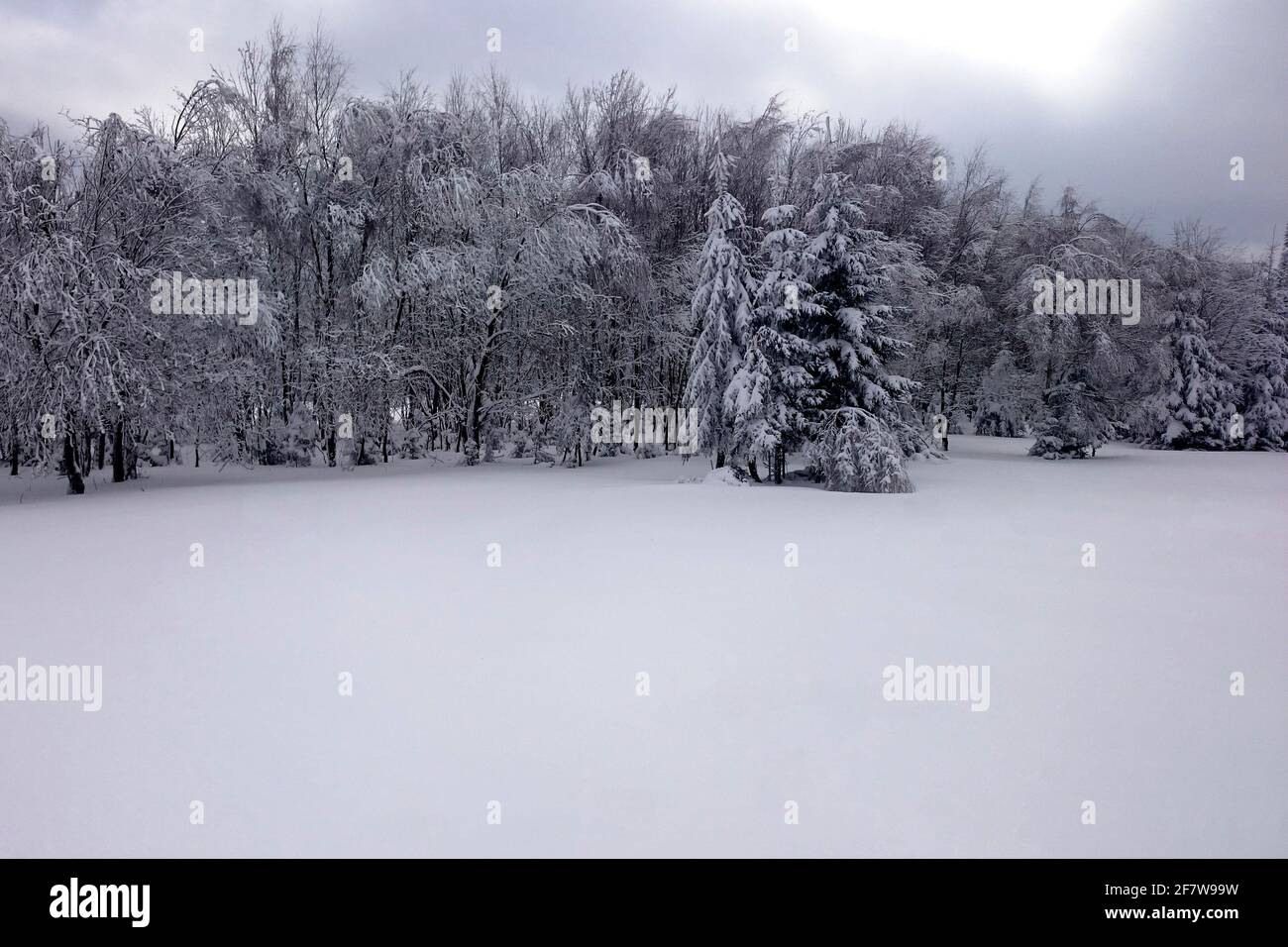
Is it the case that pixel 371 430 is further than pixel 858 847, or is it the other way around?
pixel 371 430

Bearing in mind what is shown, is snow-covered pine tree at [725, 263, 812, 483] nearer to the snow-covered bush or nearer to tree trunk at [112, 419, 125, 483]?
the snow-covered bush

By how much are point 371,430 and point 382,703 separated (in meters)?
19.2

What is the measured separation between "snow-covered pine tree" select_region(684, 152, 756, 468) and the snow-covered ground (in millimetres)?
7991

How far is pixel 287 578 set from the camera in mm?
7871

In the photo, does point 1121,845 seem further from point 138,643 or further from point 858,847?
Result: point 138,643

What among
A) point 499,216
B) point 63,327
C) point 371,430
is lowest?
point 371,430

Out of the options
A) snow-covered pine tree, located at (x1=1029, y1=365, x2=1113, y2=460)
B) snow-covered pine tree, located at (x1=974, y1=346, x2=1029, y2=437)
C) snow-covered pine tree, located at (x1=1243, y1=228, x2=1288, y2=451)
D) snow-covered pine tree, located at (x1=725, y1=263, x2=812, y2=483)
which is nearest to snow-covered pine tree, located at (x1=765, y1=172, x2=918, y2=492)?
snow-covered pine tree, located at (x1=725, y1=263, x2=812, y2=483)

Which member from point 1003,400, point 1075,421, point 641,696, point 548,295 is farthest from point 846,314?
point 1003,400

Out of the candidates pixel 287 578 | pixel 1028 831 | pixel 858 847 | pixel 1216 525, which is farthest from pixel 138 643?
pixel 1216 525

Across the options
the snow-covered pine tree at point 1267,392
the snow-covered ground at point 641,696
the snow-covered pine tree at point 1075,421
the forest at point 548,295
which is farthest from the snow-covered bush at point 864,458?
the snow-covered pine tree at point 1267,392

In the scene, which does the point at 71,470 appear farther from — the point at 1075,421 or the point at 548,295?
the point at 1075,421

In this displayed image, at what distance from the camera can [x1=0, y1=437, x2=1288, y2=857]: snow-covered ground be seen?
130 inches

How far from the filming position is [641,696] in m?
4.70

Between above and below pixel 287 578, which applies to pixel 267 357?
above
